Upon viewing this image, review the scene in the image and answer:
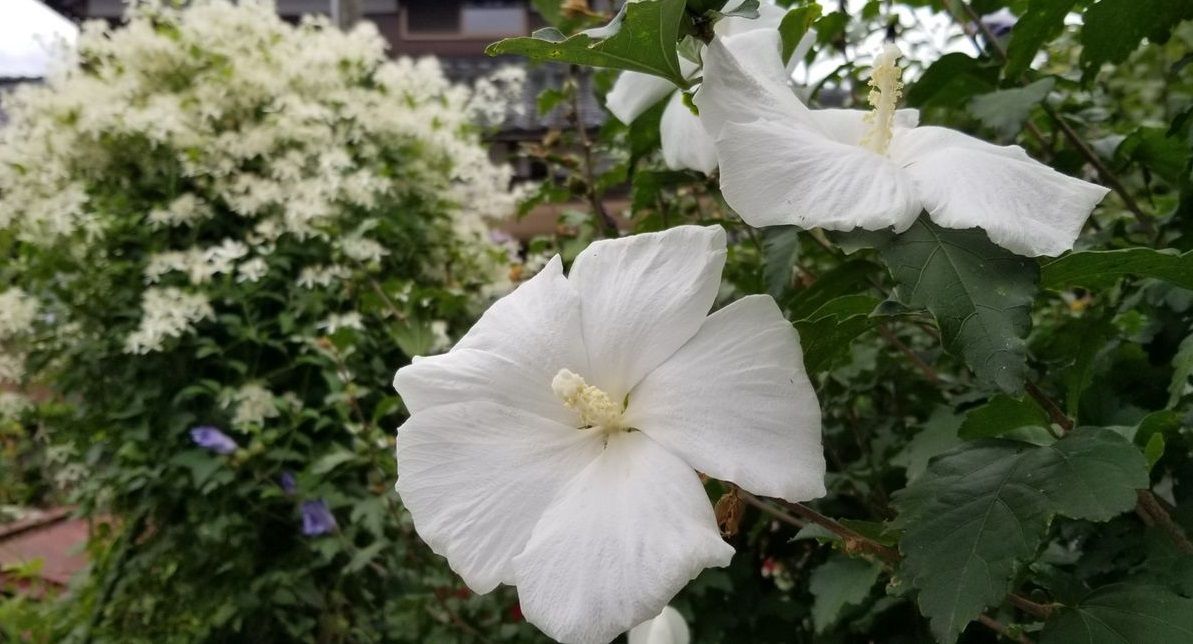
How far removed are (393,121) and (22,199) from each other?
81 cm

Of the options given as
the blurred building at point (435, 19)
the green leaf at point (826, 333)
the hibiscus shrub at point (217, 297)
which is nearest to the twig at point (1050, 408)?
the green leaf at point (826, 333)

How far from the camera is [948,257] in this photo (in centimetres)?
36

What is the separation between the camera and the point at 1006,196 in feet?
1.20

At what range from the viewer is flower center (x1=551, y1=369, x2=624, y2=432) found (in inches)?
15.6

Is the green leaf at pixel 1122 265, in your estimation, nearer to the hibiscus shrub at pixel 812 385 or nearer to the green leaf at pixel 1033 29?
the hibiscus shrub at pixel 812 385

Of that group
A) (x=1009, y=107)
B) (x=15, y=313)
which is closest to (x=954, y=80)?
(x=1009, y=107)

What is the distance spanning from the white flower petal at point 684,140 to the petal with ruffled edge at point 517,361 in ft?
0.57

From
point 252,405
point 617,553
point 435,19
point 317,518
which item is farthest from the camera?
point 435,19

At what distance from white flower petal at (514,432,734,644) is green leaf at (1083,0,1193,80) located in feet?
1.47

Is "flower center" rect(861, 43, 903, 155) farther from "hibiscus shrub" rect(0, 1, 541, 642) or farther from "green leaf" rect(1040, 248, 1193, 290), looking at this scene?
"hibiscus shrub" rect(0, 1, 541, 642)

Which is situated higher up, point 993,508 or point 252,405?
point 993,508

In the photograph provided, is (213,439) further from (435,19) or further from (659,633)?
(435,19)

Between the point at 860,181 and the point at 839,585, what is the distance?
35 centimetres

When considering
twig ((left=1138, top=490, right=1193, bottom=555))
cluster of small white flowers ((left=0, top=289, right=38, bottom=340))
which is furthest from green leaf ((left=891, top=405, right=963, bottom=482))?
cluster of small white flowers ((left=0, top=289, right=38, bottom=340))
